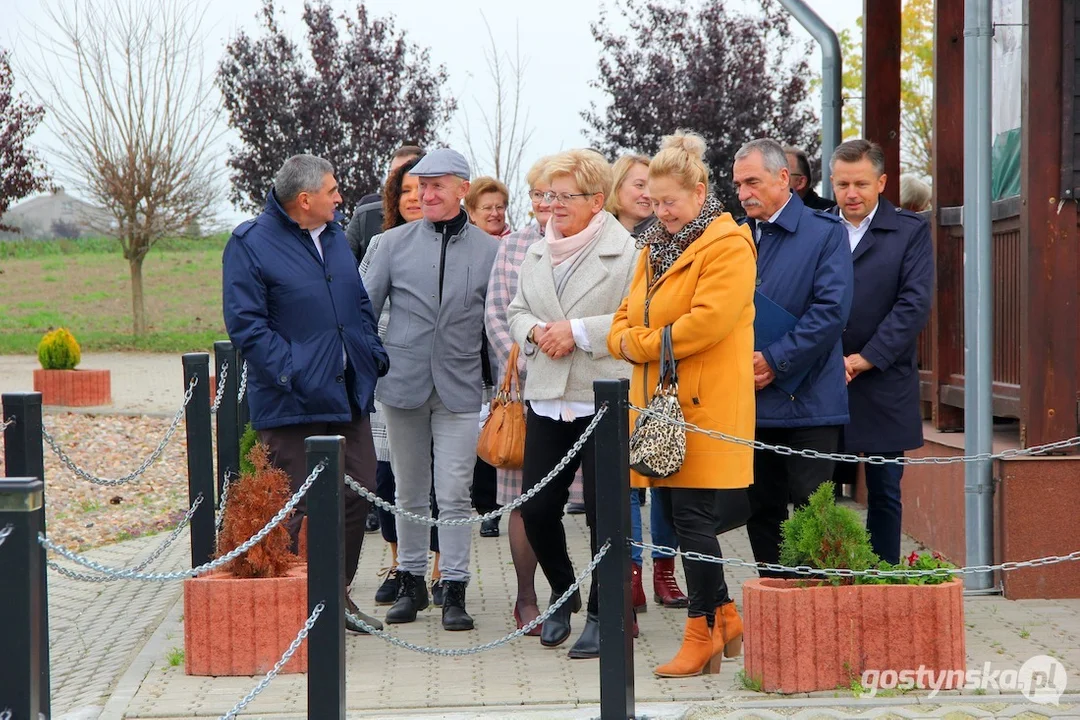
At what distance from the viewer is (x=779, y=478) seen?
6.00 meters

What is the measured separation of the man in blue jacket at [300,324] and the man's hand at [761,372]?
5.56 ft

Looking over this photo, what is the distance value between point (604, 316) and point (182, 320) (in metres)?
31.5

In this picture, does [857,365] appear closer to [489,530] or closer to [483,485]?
[483,485]

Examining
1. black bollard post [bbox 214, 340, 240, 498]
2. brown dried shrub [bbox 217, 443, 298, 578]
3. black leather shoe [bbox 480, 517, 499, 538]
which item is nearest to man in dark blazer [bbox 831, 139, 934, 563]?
brown dried shrub [bbox 217, 443, 298, 578]

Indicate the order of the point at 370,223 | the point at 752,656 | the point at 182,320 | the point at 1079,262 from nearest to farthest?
the point at 752,656, the point at 1079,262, the point at 370,223, the point at 182,320

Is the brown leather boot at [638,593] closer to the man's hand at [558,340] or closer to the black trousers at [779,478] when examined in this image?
the black trousers at [779,478]

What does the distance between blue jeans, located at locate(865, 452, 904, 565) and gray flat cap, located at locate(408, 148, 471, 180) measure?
2303mm

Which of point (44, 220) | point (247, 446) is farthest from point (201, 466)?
point (44, 220)

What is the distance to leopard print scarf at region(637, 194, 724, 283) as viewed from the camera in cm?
537

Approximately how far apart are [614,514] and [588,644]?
1123 mm

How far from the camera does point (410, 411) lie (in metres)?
6.66

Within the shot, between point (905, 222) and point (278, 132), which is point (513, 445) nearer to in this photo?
point (905, 222)

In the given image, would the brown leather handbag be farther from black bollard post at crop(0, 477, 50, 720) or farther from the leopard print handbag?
black bollard post at crop(0, 477, 50, 720)

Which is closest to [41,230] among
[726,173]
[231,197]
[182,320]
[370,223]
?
[182,320]
